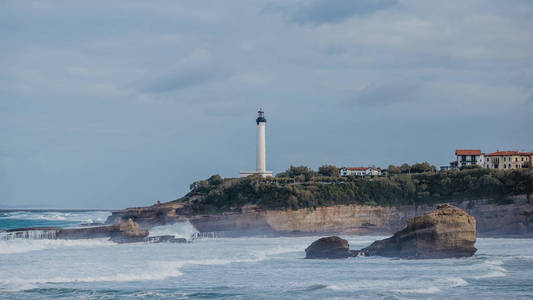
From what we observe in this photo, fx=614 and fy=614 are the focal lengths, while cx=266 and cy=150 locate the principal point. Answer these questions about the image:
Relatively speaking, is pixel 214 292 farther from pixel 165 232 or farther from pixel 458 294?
pixel 165 232

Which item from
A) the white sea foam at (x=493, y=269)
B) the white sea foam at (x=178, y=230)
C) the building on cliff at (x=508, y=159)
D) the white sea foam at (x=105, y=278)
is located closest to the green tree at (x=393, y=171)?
the building on cliff at (x=508, y=159)

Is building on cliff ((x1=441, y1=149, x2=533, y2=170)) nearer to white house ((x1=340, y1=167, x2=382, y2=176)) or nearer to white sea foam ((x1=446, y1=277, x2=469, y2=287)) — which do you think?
white house ((x1=340, y1=167, x2=382, y2=176))

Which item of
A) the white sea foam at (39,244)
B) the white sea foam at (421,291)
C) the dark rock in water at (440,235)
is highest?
the dark rock in water at (440,235)

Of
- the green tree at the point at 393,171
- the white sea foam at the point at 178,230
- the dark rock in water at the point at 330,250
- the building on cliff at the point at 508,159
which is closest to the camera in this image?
the dark rock in water at the point at 330,250

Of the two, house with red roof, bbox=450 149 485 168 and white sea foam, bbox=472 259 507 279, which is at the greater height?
house with red roof, bbox=450 149 485 168

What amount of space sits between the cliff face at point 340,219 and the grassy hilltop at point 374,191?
2.62ft

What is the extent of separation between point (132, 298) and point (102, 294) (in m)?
1.44

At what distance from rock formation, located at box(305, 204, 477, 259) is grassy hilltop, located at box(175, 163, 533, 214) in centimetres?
2030

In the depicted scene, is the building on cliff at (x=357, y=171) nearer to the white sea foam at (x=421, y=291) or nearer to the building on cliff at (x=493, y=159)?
the building on cliff at (x=493, y=159)

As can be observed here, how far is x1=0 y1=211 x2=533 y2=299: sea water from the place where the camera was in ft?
71.8

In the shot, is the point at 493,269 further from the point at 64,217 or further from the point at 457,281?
the point at 64,217

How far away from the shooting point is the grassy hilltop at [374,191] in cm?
5181

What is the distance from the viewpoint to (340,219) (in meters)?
52.9

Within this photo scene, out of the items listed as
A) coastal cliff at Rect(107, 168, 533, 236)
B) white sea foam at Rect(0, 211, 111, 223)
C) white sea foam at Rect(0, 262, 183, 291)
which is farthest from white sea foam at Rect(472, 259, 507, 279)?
white sea foam at Rect(0, 211, 111, 223)
